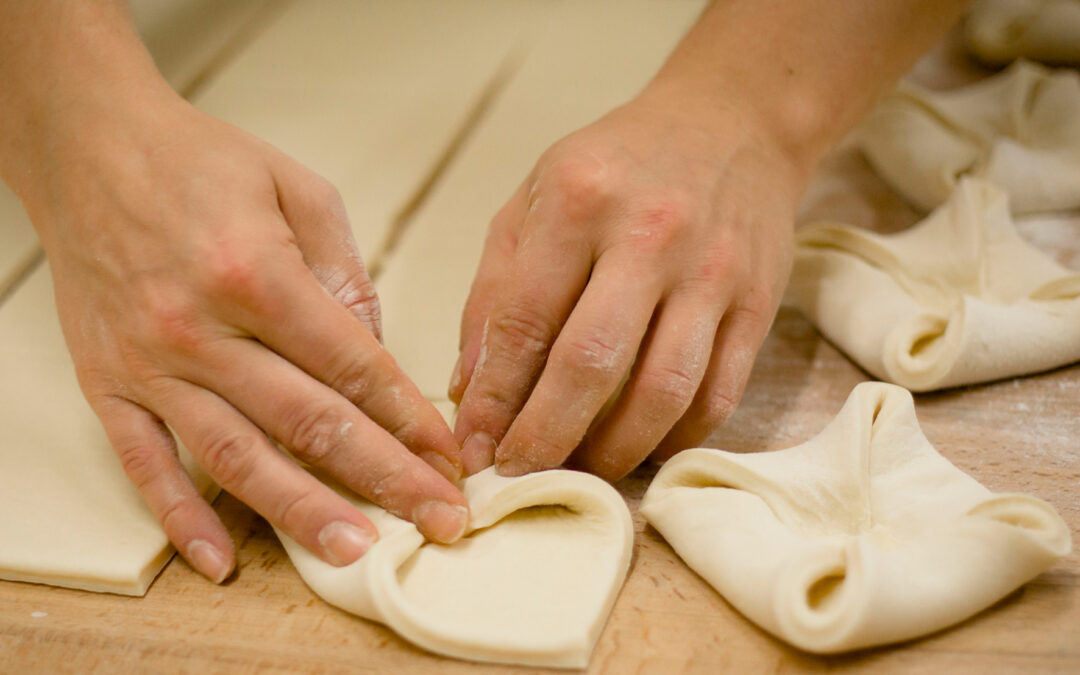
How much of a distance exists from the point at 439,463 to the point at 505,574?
0.18 meters

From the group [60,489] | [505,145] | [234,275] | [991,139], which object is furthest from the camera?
[505,145]

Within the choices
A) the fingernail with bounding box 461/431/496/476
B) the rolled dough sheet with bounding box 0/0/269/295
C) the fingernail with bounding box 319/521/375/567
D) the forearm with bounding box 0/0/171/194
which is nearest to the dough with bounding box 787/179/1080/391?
the fingernail with bounding box 461/431/496/476

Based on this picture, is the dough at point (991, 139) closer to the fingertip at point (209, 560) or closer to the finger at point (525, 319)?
the finger at point (525, 319)

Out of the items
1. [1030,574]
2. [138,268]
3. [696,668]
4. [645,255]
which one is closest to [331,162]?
[138,268]

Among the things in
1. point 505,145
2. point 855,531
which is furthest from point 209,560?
point 505,145

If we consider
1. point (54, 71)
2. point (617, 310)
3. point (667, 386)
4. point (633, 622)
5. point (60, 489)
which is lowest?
point (633, 622)

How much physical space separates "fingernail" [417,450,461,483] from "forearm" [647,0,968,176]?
689 millimetres

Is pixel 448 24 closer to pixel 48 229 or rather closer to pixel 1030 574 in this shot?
pixel 48 229

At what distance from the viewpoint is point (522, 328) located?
1236mm

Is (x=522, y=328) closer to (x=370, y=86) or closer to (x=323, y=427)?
(x=323, y=427)

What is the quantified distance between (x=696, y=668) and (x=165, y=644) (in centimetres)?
66

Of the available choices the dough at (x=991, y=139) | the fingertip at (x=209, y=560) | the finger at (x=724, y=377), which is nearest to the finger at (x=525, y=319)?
the finger at (x=724, y=377)

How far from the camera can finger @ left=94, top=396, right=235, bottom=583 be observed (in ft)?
4.02

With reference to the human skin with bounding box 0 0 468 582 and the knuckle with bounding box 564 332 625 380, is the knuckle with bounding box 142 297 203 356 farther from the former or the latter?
the knuckle with bounding box 564 332 625 380
